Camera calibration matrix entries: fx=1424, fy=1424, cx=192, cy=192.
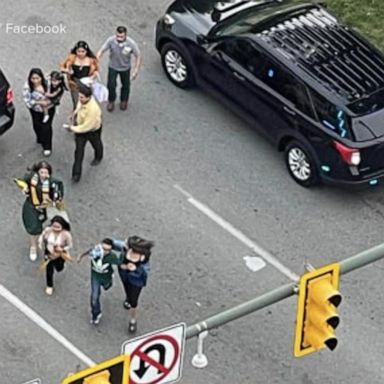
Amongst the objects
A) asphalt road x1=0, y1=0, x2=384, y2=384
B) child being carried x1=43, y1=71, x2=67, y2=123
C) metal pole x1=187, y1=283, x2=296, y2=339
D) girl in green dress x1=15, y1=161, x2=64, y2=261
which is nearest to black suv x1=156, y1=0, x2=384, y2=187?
asphalt road x1=0, y1=0, x2=384, y2=384

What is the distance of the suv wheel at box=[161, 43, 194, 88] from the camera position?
63.3 feet

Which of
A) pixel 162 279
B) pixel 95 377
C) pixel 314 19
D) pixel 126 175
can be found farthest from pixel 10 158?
pixel 95 377

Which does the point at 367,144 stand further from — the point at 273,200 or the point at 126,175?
the point at 126,175

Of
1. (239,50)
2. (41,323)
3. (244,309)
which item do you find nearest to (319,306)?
(244,309)

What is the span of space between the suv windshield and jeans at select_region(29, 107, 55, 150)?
3.72 metres

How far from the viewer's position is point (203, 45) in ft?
62.1

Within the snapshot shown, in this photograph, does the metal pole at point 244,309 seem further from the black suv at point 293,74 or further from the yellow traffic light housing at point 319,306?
the black suv at point 293,74

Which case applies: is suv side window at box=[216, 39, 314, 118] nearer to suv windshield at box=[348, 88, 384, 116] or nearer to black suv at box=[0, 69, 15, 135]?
suv windshield at box=[348, 88, 384, 116]

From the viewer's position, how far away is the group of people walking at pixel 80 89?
17109 millimetres

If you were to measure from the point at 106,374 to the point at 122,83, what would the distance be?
29.7ft

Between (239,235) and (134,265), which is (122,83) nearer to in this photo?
(239,235)

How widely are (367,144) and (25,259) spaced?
14.5 feet

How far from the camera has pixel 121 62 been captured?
18.4 metres

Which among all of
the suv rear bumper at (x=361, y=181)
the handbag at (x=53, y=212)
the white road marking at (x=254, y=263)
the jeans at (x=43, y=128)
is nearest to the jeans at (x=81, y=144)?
the jeans at (x=43, y=128)
